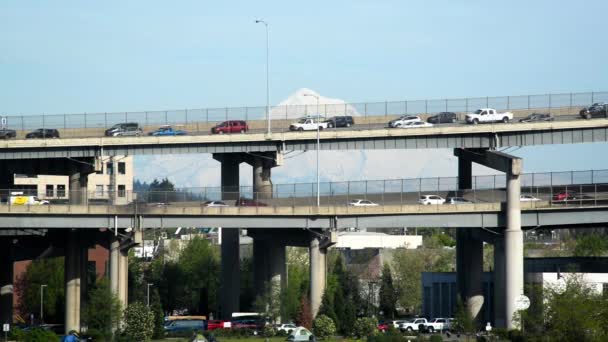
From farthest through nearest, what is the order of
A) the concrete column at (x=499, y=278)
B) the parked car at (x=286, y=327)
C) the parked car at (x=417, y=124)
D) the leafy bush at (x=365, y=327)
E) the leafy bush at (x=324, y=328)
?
the parked car at (x=417, y=124)
the concrete column at (x=499, y=278)
the parked car at (x=286, y=327)
the leafy bush at (x=324, y=328)
the leafy bush at (x=365, y=327)

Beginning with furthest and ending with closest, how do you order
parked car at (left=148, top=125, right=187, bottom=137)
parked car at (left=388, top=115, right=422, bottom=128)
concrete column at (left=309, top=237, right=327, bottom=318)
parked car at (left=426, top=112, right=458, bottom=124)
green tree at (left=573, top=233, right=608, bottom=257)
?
green tree at (left=573, top=233, right=608, bottom=257) → parked car at (left=148, top=125, right=187, bottom=137) → parked car at (left=426, top=112, right=458, bottom=124) → parked car at (left=388, top=115, right=422, bottom=128) → concrete column at (left=309, top=237, right=327, bottom=318)

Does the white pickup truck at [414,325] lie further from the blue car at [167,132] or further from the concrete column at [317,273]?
the blue car at [167,132]

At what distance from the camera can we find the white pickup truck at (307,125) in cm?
12350

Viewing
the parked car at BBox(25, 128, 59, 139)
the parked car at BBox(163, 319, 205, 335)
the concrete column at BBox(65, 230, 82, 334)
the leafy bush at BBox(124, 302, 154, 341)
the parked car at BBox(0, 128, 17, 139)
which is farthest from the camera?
the parked car at BBox(25, 128, 59, 139)

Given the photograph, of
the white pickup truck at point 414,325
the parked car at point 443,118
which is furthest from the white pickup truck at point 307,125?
the white pickup truck at point 414,325

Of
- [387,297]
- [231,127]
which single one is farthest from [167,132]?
[387,297]

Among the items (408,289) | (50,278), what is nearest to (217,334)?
(50,278)

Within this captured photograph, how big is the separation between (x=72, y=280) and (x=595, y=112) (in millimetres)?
49153

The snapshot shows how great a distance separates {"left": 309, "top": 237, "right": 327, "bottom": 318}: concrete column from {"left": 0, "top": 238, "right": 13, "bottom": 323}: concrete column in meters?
31.5

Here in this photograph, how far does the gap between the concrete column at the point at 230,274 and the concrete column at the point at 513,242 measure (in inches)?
1201

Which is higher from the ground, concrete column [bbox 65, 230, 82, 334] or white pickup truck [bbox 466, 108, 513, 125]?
white pickup truck [bbox 466, 108, 513, 125]

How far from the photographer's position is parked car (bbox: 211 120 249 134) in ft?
407

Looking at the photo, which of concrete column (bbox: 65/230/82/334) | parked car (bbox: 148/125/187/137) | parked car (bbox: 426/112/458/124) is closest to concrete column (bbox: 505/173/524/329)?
parked car (bbox: 426/112/458/124)

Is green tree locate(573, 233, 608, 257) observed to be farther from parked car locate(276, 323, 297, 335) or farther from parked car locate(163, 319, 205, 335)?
parked car locate(276, 323, 297, 335)
